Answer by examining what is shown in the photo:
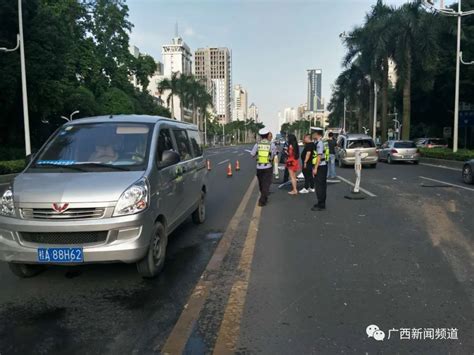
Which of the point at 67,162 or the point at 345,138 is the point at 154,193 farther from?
the point at 345,138

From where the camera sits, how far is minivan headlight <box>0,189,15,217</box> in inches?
194

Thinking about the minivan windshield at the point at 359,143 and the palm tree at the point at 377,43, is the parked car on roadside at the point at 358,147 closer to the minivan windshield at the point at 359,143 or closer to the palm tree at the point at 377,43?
the minivan windshield at the point at 359,143

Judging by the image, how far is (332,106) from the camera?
84.6m

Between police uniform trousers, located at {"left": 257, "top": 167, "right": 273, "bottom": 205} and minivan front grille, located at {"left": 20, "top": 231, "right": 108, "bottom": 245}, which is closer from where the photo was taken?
minivan front grille, located at {"left": 20, "top": 231, "right": 108, "bottom": 245}

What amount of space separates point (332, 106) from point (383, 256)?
81046 mm

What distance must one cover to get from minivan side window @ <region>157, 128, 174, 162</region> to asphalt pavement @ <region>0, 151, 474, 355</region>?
4.66 feet

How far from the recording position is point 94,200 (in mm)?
4734

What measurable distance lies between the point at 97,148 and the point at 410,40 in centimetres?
3387

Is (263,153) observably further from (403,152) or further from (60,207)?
(403,152)

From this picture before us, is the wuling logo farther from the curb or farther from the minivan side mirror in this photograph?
the curb

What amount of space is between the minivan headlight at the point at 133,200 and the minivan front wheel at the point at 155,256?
1.43 feet

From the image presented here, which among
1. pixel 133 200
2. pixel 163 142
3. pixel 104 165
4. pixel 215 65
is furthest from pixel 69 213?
pixel 215 65

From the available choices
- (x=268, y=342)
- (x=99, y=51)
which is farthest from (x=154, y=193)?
(x=99, y=51)
